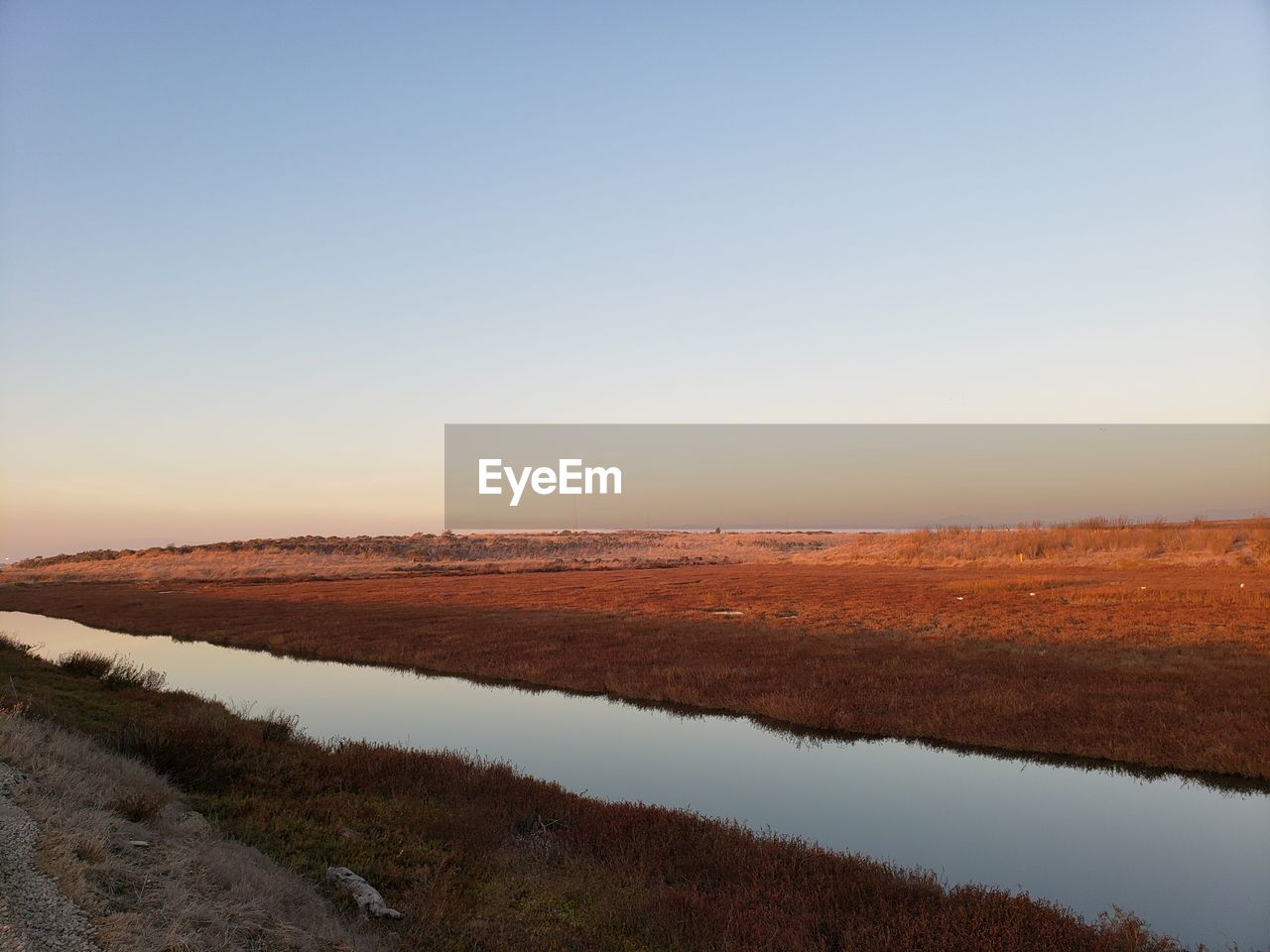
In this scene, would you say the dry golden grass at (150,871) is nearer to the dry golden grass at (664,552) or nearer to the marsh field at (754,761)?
the marsh field at (754,761)

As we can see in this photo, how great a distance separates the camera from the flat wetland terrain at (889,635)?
18625 millimetres

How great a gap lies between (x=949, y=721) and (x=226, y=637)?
36783 mm

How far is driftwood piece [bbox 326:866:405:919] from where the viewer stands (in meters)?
8.07

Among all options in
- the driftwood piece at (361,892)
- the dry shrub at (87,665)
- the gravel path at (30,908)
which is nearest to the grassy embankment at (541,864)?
the driftwood piece at (361,892)

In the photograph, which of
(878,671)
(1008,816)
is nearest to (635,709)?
(878,671)

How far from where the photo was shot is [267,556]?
341 feet

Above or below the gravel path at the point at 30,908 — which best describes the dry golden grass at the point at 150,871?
below

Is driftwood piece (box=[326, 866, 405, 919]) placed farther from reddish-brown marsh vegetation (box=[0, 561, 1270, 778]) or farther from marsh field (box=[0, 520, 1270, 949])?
reddish-brown marsh vegetation (box=[0, 561, 1270, 778])

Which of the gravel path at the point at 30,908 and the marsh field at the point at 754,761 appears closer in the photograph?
the gravel path at the point at 30,908

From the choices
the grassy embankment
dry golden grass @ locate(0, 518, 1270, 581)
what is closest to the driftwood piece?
the grassy embankment

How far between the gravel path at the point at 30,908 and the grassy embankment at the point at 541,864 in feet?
10.8

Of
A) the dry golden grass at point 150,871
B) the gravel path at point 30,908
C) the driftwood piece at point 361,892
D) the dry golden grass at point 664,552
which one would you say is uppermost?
the gravel path at point 30,908

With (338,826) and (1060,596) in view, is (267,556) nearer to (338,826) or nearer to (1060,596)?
(1060,596)

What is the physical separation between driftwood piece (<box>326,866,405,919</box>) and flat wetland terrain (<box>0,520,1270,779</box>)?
14147mm
